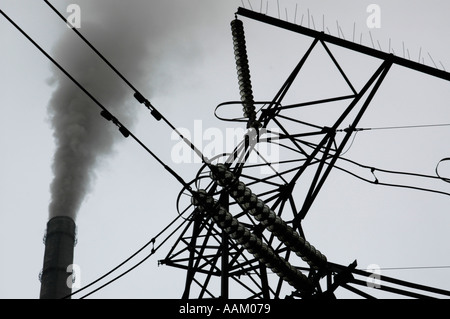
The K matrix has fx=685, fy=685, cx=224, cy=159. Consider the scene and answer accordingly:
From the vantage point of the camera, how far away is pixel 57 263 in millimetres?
43219

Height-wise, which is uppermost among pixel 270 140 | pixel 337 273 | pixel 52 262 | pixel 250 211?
pixel 52 262

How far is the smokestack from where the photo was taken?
4206 centimetres

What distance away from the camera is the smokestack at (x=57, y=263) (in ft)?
138

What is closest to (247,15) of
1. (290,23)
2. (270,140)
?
(290,23)

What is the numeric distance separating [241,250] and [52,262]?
3394cm

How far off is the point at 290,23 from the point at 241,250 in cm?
429

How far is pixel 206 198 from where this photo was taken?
11180mm
